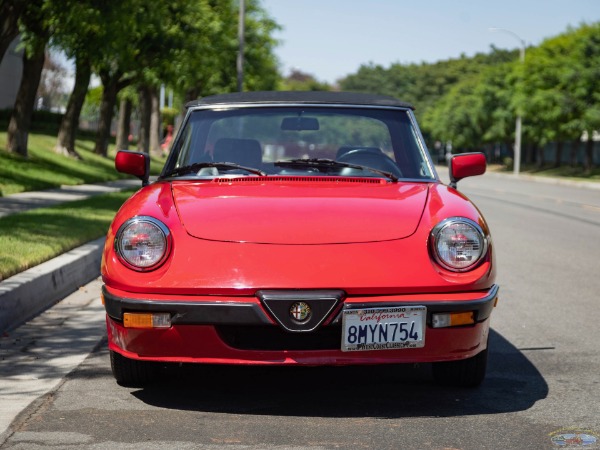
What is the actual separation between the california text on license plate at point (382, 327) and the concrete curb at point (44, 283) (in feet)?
10.0

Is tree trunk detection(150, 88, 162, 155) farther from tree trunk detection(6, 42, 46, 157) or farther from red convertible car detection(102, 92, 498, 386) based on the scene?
red convertible car detection(102, 92, 498, 386)

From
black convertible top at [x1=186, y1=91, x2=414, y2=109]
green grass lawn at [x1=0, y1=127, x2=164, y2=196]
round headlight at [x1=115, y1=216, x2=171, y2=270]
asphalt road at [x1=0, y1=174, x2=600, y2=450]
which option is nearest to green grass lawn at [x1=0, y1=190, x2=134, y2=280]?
asphalt road at [x1=0, y1=174, x2=600, y2=450]

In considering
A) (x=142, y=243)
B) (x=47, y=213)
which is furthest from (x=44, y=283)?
(x=47, y=213)

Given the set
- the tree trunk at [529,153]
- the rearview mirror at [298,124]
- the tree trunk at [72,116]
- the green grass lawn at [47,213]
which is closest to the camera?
the rearview mirror at [298,124]

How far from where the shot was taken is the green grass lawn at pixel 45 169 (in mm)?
21125

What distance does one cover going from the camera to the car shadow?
4941 mm

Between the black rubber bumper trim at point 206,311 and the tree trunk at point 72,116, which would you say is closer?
the black rubber bumper trim at point 206,311

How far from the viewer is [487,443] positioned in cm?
436

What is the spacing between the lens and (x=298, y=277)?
4680mm

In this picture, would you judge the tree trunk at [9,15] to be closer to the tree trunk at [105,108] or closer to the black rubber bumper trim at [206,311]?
the tree trunk at [105,108]

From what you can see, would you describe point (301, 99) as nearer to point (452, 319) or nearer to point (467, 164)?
point (467, 164)

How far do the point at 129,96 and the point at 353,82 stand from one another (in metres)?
141

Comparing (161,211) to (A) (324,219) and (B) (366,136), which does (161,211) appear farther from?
(B) (366,136)

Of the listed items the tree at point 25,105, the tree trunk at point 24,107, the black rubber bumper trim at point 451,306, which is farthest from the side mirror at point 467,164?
the tree trunk at point 24,107
